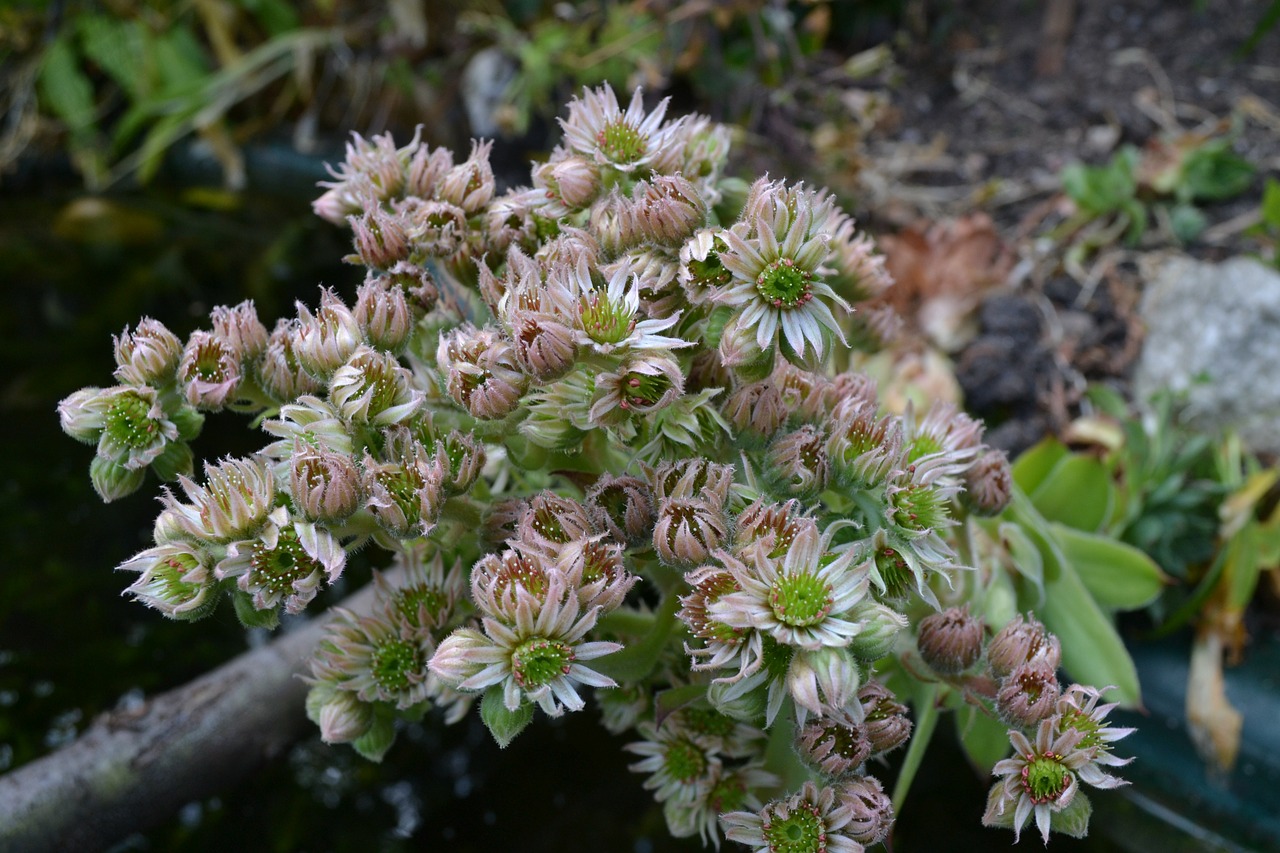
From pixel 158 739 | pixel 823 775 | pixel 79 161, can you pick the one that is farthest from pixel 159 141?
pixel 823 775

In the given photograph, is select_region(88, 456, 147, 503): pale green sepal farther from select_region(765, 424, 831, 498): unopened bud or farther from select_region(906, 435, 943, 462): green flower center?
select_region(906, 435, 943, 462): green flower center

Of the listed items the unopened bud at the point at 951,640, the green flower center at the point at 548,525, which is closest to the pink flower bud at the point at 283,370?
the green flower center at the point at 548,525

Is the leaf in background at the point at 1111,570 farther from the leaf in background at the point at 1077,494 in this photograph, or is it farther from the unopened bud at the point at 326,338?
the unopened bud at the point at 326,338

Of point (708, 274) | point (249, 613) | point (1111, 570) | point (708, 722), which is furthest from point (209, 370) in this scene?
point (1111, 570)

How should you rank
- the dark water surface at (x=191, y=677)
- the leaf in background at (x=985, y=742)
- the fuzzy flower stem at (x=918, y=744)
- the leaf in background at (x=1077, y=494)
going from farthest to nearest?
the leaf in background at (x=1077, y=494) < the dark water surface at (x=191, y=677) < the leaf in background at (x=985, y=742) < the fuzzy flower stem at (x=918, y=744)

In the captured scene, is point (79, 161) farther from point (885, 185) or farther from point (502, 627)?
point (502, 627)

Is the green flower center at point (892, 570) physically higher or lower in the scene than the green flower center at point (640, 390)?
lower
